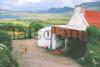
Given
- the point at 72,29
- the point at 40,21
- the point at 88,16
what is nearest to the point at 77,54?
the point at 72,29

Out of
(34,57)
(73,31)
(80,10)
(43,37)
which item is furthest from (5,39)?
(80,10)

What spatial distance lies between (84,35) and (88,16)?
2300 millimetres

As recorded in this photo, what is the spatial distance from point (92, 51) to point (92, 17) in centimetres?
301

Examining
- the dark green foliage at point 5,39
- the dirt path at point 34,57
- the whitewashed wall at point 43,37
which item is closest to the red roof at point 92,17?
the whitewashed wall at point 43,37

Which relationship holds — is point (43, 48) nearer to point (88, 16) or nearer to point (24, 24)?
point (24, 24)

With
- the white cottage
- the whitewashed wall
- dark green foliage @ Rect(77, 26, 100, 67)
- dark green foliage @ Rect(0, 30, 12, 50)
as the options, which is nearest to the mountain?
the white cottage

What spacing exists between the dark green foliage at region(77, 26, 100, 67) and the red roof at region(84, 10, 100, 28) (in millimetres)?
1418

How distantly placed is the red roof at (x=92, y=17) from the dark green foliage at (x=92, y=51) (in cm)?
142

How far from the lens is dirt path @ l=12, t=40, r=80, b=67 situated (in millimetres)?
11227

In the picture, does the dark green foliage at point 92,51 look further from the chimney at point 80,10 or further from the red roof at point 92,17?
the chimney at point 80,10

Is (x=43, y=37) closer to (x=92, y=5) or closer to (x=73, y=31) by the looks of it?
(x=92, y=5)

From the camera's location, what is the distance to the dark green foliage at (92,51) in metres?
10.6

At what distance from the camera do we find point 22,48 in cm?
1417

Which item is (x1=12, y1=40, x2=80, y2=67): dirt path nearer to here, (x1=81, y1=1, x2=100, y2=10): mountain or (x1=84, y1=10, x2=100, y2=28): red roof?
(x1=84, y1=10, x2=100, y2=28): red roof
